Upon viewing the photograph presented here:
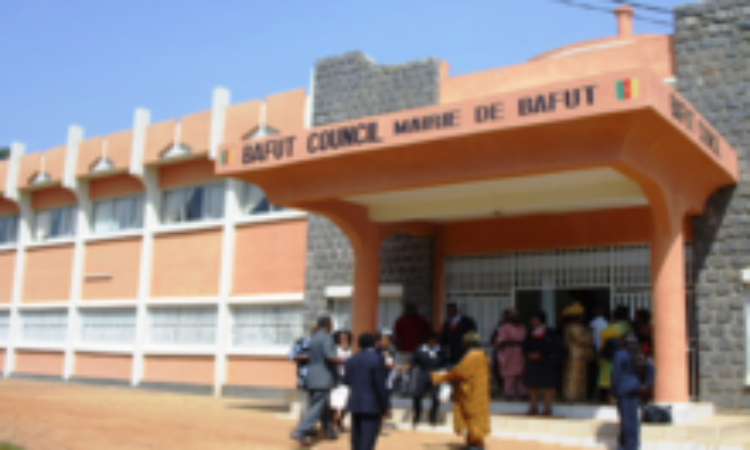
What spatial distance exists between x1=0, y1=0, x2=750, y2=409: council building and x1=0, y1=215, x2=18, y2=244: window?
203 cm

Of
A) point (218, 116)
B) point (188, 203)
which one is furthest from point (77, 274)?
point (218, 116)

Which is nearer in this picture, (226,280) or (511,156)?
(511,156)

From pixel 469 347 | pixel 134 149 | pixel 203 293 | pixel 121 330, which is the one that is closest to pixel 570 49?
pixel 469 347

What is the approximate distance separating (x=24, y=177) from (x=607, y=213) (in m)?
18.0

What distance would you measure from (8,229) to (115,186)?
597cm

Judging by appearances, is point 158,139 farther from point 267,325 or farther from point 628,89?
point 628,89

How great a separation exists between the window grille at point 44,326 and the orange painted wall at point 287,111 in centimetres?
921

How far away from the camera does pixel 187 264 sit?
19188mm

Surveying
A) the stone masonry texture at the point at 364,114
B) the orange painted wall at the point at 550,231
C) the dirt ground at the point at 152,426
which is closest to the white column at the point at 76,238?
the dirt ground at the point at 152,426

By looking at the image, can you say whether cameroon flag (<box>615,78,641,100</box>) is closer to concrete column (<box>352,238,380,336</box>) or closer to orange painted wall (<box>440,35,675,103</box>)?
orange painted wall (<box>440,35,675,103</box>)

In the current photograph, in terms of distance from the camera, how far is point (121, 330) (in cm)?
2064

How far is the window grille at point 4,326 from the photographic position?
2412 centimetres

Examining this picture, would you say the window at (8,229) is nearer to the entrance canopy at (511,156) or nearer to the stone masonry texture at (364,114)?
the stone masonry texture at (364,114)

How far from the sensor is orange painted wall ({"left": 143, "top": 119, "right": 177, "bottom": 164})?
19.7 m
